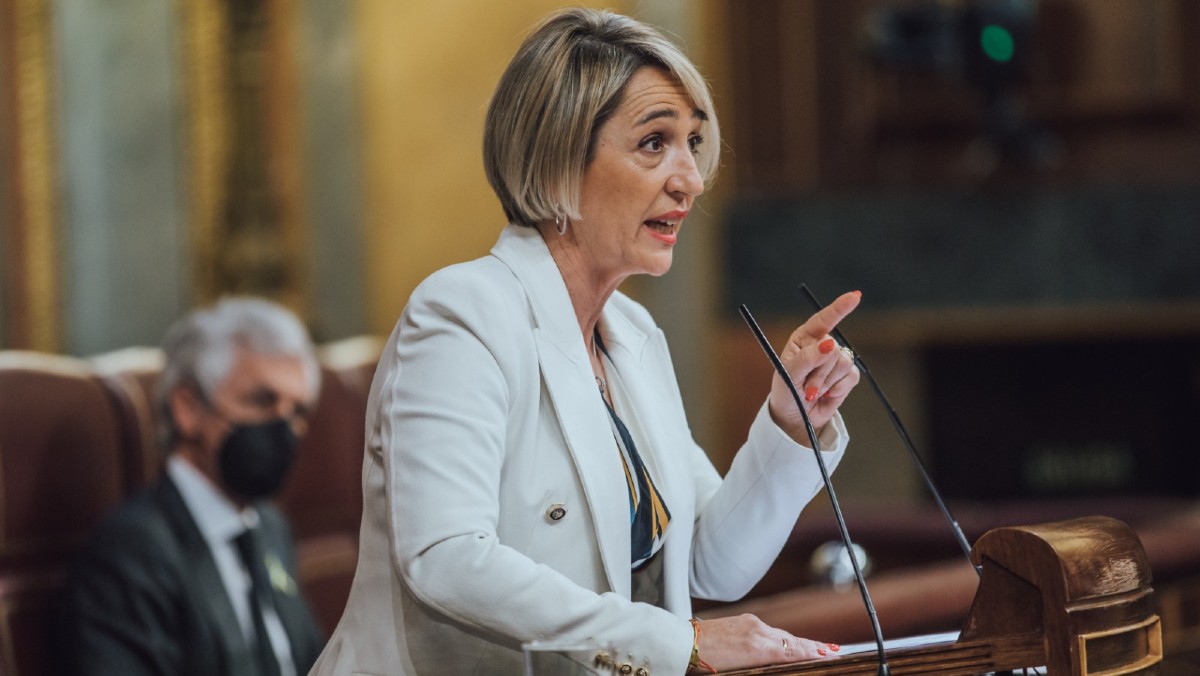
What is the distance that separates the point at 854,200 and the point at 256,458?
3.12m

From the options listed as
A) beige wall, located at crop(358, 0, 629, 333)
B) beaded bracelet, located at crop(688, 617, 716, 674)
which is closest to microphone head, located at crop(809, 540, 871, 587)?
beaded bracelet, located at crop(688, 617, 716, 674)

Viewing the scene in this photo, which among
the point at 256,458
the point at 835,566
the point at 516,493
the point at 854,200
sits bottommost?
the point at 835,566

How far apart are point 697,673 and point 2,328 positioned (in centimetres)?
341

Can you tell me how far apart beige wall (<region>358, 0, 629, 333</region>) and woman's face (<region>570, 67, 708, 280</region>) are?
4069mm

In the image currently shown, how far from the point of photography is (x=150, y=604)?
8.32 feet

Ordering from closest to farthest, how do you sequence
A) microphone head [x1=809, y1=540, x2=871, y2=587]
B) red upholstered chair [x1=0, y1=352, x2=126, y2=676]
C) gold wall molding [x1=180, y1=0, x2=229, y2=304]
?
1. red upholstered chair [x1=0, y1=352, x2=126, y2=676]
2. microphone head [x1=809, y1=540, x2=871, y2=587]
3. gold wall molding [x1=180, y1=0, x2=229, y2=304]

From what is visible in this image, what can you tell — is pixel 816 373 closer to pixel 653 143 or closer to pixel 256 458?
pixel 653 143

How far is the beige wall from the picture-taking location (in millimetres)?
5516

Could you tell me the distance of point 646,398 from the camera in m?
1.57

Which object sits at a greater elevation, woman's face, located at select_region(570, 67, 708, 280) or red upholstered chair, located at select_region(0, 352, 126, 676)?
woman's face, located at select_region(570, 67, 708, 280)

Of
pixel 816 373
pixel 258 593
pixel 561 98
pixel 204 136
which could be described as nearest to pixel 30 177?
pixel 204 136

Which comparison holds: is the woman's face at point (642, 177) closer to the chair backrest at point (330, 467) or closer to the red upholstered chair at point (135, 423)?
the red upholstered chair at point (135, 423)

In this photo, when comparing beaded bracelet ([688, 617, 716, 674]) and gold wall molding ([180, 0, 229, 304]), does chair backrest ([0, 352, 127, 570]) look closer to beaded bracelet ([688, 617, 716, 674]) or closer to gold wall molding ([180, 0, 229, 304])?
beaded bracelet ([688, 617, 716, 674])

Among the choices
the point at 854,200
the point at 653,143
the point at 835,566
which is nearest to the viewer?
the point at 653,143
